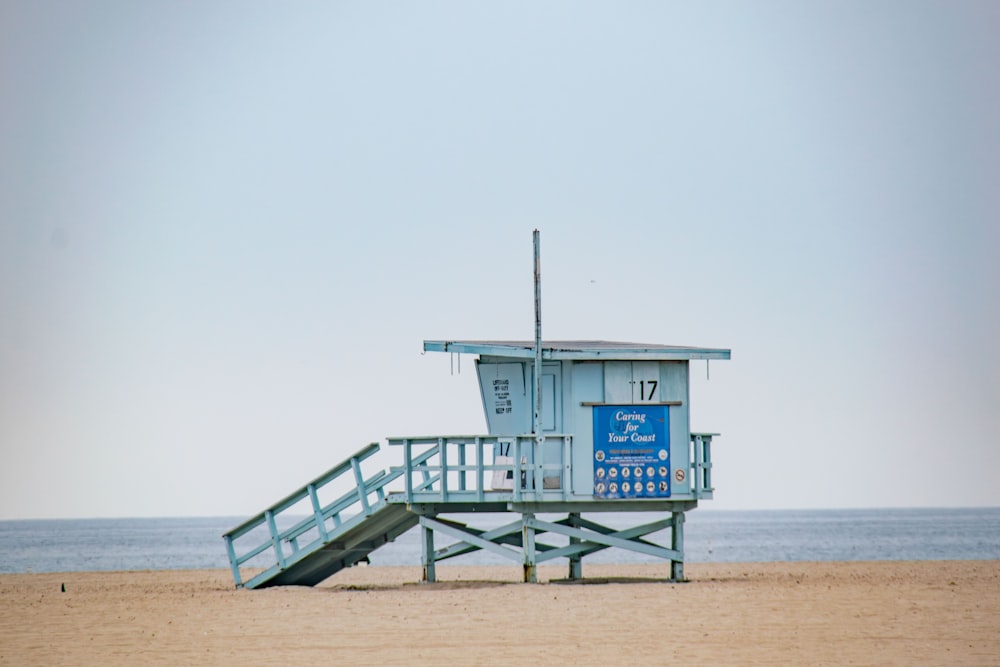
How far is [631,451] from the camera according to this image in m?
27.0

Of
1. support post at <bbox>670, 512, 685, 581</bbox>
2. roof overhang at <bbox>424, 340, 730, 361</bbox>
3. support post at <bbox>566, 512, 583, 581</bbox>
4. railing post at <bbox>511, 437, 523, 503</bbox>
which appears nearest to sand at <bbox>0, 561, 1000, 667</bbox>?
support post at <bbox>670, 512, 685, 581</bbox>

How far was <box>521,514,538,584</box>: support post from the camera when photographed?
27172mm

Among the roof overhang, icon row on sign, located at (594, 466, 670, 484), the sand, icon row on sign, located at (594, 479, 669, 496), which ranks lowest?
the sand

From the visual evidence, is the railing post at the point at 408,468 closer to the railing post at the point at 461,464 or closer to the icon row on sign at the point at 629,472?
the railing post at the point at 461,464

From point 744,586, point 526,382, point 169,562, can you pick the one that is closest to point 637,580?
point 744,586

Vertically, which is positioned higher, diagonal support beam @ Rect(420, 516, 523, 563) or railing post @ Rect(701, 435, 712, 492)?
railing post @ Rect(701, 435, 712, 492)

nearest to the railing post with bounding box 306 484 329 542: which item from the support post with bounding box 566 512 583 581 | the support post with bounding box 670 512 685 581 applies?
the support post with bounding box 566 512 583 581

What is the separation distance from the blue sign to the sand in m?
1.59

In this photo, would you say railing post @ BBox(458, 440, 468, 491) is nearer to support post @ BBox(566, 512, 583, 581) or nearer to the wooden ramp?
the wooden ramp

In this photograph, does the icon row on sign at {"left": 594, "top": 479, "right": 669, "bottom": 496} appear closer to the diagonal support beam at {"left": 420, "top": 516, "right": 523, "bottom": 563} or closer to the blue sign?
the blue sign

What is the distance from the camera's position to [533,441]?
1056 inches

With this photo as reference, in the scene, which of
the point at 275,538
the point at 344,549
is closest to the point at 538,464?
the point at 344,549

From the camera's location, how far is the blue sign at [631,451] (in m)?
26.9

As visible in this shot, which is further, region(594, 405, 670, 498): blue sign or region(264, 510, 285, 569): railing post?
region(264, 510, 285, 569): railing post
